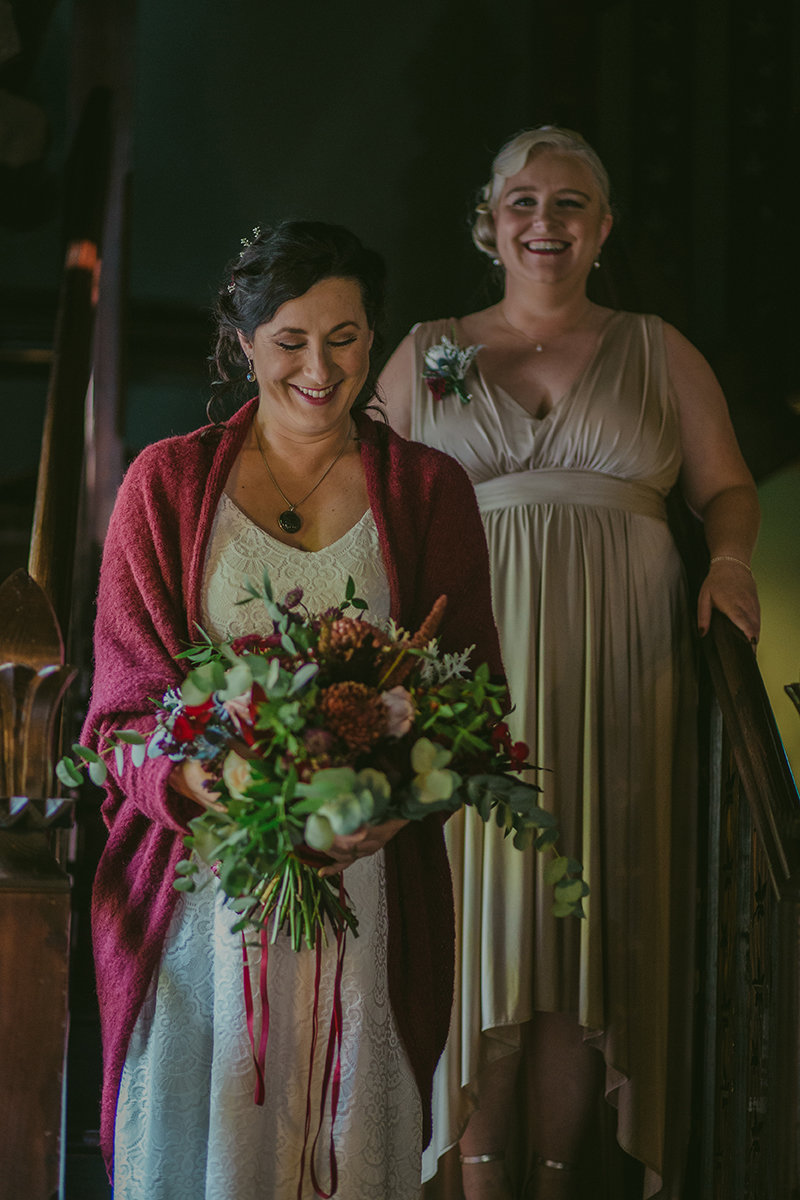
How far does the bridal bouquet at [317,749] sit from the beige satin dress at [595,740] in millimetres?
958

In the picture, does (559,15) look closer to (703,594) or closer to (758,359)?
(758,359)

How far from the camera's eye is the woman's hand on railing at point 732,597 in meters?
2.56

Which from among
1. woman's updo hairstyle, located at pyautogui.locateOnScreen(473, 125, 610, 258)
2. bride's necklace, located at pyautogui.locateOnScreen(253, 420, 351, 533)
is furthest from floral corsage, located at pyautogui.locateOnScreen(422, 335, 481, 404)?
bride's necklace, located at pyautogui.locateOnScreen(253, 420, 351, 533)

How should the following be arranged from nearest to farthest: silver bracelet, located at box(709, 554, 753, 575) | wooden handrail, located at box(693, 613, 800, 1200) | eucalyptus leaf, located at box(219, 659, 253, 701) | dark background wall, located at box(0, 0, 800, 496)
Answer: eucalyptus leaf, located at box(219, 659, 253, 701) → wooden handrail, located at box(693, 613, 800, 1200) → silver bracelet, located at box(709, 554, 753, 575) → dark background wall, located at box(0, 0, 800, 496)

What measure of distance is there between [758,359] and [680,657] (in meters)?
1.49

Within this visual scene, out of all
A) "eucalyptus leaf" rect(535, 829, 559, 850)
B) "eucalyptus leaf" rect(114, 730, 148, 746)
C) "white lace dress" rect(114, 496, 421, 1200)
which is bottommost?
"white lace dress" rect(114, 496, 421, 1200)

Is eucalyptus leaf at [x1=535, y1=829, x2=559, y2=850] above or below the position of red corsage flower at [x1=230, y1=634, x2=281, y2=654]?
below

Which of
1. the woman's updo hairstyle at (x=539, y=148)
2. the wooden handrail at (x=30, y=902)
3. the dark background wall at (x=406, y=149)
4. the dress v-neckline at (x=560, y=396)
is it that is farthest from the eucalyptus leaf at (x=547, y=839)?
the dark background wall at (x=406, y=149)

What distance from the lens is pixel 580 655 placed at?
2748mm

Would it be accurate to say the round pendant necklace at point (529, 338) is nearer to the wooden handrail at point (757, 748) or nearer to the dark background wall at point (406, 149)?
the dark background wall at point (406, 149)

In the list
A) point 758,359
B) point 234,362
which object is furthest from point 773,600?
point 234,362

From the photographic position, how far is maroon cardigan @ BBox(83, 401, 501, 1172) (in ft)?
5.77

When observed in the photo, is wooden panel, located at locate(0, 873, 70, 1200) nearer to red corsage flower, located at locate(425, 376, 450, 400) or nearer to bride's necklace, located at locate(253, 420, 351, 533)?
bride's necklace, located at locate(253, 420, 351, 533)

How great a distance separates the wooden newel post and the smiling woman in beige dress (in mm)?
1114
